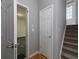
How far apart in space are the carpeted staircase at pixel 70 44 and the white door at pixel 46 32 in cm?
59

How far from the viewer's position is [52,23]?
4.15 meters

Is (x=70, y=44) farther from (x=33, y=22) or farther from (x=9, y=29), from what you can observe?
(x=9, y=29)

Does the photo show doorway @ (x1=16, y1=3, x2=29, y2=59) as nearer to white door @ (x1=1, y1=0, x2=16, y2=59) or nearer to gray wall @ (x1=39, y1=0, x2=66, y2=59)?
gray wall @ (x1=39, y1=0, x2=66, y2=59)

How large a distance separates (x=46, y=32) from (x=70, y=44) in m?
1.14

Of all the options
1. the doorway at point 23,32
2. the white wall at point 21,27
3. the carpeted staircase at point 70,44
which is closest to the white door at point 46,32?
the carpeted staircase at point 70,44

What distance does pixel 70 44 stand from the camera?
4.22m

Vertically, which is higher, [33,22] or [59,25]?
[33,22]

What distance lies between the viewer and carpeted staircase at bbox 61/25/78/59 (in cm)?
379

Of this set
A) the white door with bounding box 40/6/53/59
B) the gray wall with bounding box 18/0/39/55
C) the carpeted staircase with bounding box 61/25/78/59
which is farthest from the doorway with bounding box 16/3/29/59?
the carpeted staircase with bounding box 61/25/78/59

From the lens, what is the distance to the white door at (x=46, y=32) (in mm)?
4248

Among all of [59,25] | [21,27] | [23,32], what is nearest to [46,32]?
[59,25]

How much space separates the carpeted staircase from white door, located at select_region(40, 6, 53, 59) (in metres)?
0.59

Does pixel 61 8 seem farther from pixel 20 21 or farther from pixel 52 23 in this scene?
pixel 20 21

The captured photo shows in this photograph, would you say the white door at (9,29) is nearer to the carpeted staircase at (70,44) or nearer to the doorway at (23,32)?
the doorway at (23,32)
